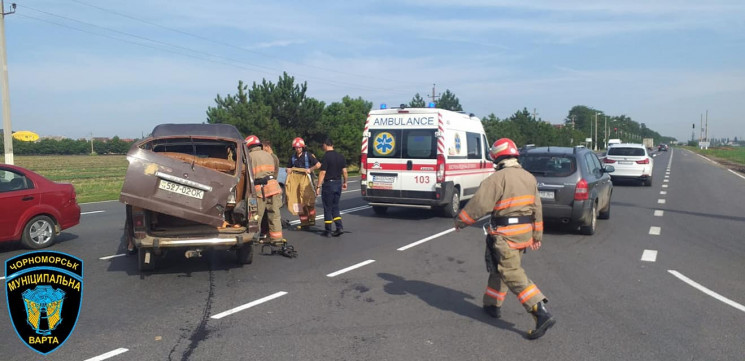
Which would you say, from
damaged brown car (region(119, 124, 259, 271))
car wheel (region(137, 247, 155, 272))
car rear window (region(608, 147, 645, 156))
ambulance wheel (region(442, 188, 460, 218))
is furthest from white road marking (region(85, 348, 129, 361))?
car rear window (region(608, 147, 645, 156))

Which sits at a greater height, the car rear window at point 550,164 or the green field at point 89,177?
the car rear window at point 550,164

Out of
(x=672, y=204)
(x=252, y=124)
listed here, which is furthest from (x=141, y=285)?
(x=252, y=124)

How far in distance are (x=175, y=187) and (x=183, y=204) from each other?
228 mm

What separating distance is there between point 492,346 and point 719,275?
4418 mm

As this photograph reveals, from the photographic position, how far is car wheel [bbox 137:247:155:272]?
716 cm

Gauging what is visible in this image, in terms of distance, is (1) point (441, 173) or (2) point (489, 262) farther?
(1) point (441, 173)

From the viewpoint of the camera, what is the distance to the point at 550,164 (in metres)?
11.2

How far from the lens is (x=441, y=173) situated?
1247cm

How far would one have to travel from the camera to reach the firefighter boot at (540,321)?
4855 mm

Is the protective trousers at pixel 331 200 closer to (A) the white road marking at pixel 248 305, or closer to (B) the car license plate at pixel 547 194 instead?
(B) the car license plate at pixel 547 194

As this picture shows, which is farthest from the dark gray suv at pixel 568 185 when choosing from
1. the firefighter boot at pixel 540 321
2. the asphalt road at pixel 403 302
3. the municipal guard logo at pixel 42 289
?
the municipal guard logo at pixel 42 289

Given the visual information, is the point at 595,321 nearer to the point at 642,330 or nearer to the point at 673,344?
the point at 642,330

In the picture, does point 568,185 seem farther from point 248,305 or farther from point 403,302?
point 248,305

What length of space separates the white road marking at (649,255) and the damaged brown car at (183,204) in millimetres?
5783
